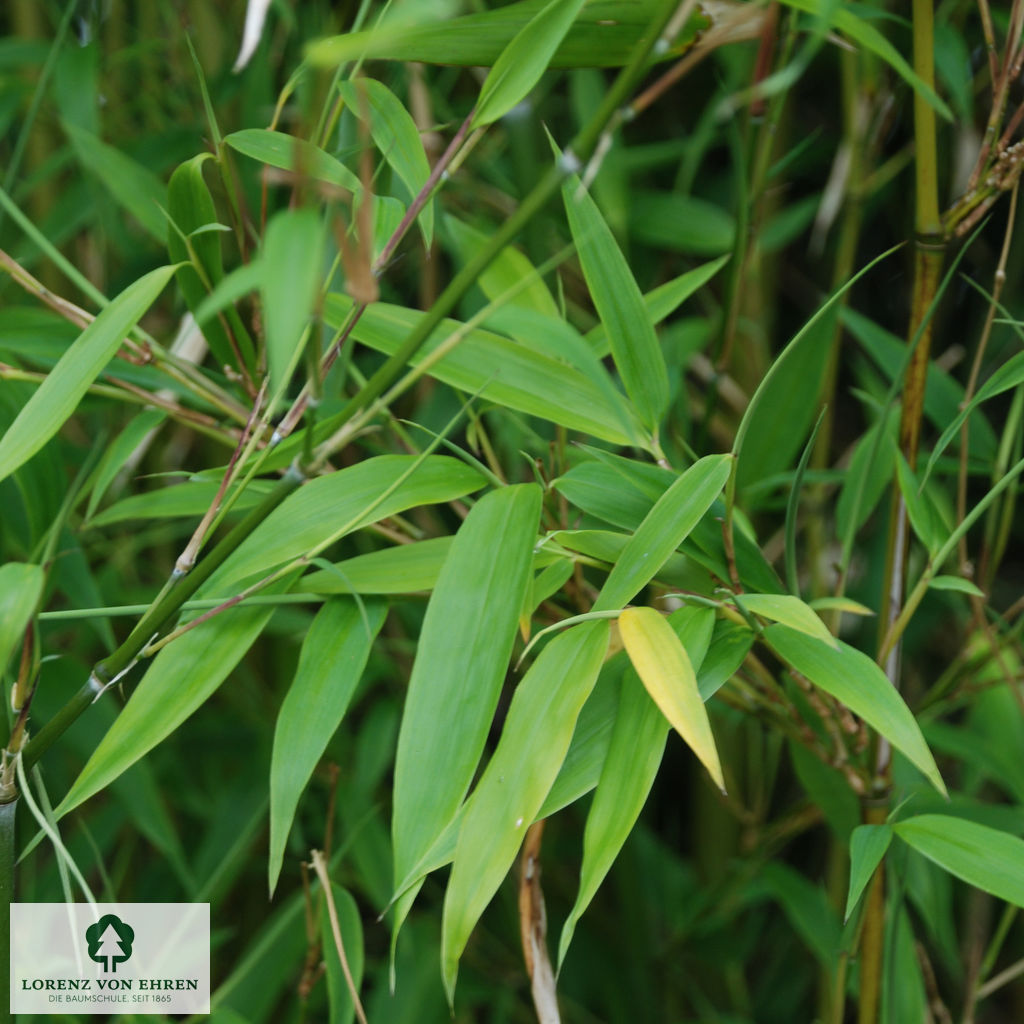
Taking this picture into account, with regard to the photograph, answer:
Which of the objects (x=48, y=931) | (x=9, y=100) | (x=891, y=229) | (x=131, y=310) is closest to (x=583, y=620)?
(x=131, y=310)

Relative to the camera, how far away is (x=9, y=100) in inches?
26.4

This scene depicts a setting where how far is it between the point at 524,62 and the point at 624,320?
0.10 metres

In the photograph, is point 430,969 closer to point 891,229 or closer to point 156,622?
point 156,622

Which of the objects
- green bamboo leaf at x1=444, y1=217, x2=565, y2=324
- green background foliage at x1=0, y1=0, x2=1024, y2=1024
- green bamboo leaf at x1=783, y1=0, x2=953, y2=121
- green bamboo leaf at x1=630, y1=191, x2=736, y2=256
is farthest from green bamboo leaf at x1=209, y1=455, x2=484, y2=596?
green bamboo leaf at x1=630, y1=191, x2=736, y2=256

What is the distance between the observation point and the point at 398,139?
1.25 ft

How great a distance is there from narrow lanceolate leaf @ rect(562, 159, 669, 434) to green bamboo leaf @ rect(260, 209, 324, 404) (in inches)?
7.0

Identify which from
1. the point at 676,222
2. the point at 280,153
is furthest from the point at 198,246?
the point at 676,222

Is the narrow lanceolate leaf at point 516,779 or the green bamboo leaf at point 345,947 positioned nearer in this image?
the narrow lanceolate leaf at point 516,779

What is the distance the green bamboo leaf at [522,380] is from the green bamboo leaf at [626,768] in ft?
0.26

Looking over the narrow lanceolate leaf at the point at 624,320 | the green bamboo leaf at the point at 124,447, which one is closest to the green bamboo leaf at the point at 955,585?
the narrow lanceolate leaf at the point at 624,320

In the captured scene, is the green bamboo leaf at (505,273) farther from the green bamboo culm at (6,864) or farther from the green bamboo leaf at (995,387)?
the green bamboo culm at (6,864)

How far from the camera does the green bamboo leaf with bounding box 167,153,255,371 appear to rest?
393 millimetres

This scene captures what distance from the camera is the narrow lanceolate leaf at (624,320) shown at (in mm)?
397

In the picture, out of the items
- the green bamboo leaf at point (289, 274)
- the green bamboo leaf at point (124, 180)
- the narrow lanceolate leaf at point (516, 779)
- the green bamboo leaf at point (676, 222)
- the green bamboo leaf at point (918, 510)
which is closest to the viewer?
the green bamboo leaf at point (289, 274)
